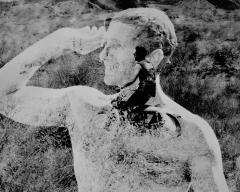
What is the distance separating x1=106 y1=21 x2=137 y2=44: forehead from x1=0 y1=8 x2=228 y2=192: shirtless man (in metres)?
0.01

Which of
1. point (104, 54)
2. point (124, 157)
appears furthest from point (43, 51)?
point (124, 157)

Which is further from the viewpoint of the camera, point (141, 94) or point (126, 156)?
point (141, 94)

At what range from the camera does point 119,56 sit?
12.7 feet

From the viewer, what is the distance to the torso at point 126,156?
123 inches

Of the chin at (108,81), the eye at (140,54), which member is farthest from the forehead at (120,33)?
the chin at (108,81)

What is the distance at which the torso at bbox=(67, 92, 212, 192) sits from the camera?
3.13 m

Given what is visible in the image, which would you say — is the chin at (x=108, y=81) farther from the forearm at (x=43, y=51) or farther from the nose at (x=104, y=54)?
the forearm at (x=43, y=51)

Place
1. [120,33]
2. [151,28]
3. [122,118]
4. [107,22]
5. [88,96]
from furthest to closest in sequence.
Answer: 1. [107,22]
2. [120,33]
3. [151,28]
4. [88,96]
5. [122,118]

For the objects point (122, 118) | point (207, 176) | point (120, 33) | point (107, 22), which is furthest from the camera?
point (107, 22)

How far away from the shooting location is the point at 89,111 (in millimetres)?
3574

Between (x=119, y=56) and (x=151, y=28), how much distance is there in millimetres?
464

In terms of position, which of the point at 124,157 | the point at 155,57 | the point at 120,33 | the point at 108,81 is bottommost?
the point at 124,157

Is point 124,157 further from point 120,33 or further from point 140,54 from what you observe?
point 120,33

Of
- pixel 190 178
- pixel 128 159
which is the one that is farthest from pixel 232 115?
pixel 128 159
